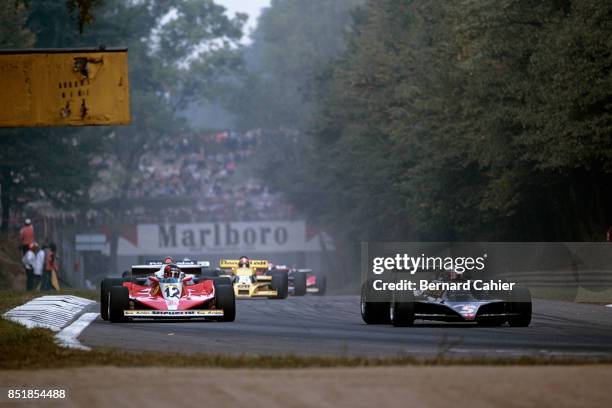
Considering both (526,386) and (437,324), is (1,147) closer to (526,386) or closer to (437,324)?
(437,324)

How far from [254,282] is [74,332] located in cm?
1828

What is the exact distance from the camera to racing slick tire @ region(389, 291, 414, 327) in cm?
2348

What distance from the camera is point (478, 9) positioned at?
46.1 metres

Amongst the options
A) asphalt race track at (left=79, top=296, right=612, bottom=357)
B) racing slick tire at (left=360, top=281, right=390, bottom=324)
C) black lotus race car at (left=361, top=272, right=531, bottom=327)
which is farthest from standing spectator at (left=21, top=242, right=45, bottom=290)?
black lotus race car at (left=361, top=272, right=531, bottom=327)

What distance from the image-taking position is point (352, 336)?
70.3 feet

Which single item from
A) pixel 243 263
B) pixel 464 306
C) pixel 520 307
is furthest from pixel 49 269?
pixel 520 307

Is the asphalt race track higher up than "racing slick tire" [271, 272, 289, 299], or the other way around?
the asphalt race track

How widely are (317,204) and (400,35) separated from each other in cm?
2855

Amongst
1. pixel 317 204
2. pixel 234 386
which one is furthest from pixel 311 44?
pixel 234 386

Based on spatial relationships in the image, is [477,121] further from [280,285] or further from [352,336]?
[352,336]

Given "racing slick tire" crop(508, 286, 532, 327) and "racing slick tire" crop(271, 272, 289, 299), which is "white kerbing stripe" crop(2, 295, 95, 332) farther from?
"racing slick tire" crop(271, 272, 289, 299)

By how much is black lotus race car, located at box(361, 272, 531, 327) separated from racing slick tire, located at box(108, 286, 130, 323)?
179 inches

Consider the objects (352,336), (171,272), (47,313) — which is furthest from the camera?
(47,313)

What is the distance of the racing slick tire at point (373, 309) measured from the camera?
81.0 ft
